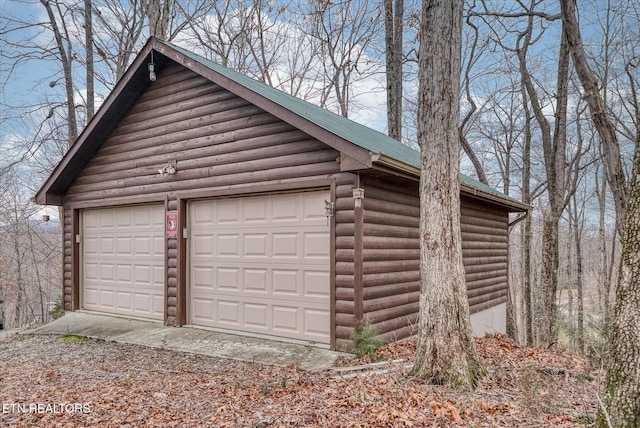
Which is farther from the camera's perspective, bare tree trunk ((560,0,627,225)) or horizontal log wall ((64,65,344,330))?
bare tree trunk ((560,0,627,225))

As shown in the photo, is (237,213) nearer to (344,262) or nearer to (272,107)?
(272,107)

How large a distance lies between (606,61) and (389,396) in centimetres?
1097

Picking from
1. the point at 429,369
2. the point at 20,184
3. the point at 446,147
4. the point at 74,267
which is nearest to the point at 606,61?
the point at 446,147

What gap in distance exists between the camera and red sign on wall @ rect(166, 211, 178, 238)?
768 cm

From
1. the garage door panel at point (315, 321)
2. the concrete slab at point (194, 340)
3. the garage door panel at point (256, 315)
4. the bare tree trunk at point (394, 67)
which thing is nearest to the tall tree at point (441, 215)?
the concrete slab at point (194, 340)

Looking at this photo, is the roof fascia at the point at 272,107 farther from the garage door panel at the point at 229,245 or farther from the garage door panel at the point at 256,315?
the garage door panel at the point at 256,315

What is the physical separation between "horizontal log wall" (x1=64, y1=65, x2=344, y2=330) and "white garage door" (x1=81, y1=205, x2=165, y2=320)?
0.31 m

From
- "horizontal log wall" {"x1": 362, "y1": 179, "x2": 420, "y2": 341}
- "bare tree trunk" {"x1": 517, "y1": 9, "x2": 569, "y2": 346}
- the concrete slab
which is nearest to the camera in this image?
the concrete slab

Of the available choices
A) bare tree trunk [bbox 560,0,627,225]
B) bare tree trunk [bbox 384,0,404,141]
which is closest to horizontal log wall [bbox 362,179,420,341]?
bare tree trunk [bbox 560,0,627,225]

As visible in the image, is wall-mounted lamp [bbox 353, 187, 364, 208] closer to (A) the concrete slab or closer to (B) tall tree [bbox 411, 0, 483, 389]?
(B) tall tree [bbox 411, 0, 483, 389]

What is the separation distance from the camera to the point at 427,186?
4.50 m

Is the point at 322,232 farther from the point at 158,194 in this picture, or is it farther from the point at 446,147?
the point at 158,194

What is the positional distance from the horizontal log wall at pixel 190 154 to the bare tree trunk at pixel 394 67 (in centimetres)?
780

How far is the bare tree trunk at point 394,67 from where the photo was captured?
14202mm
